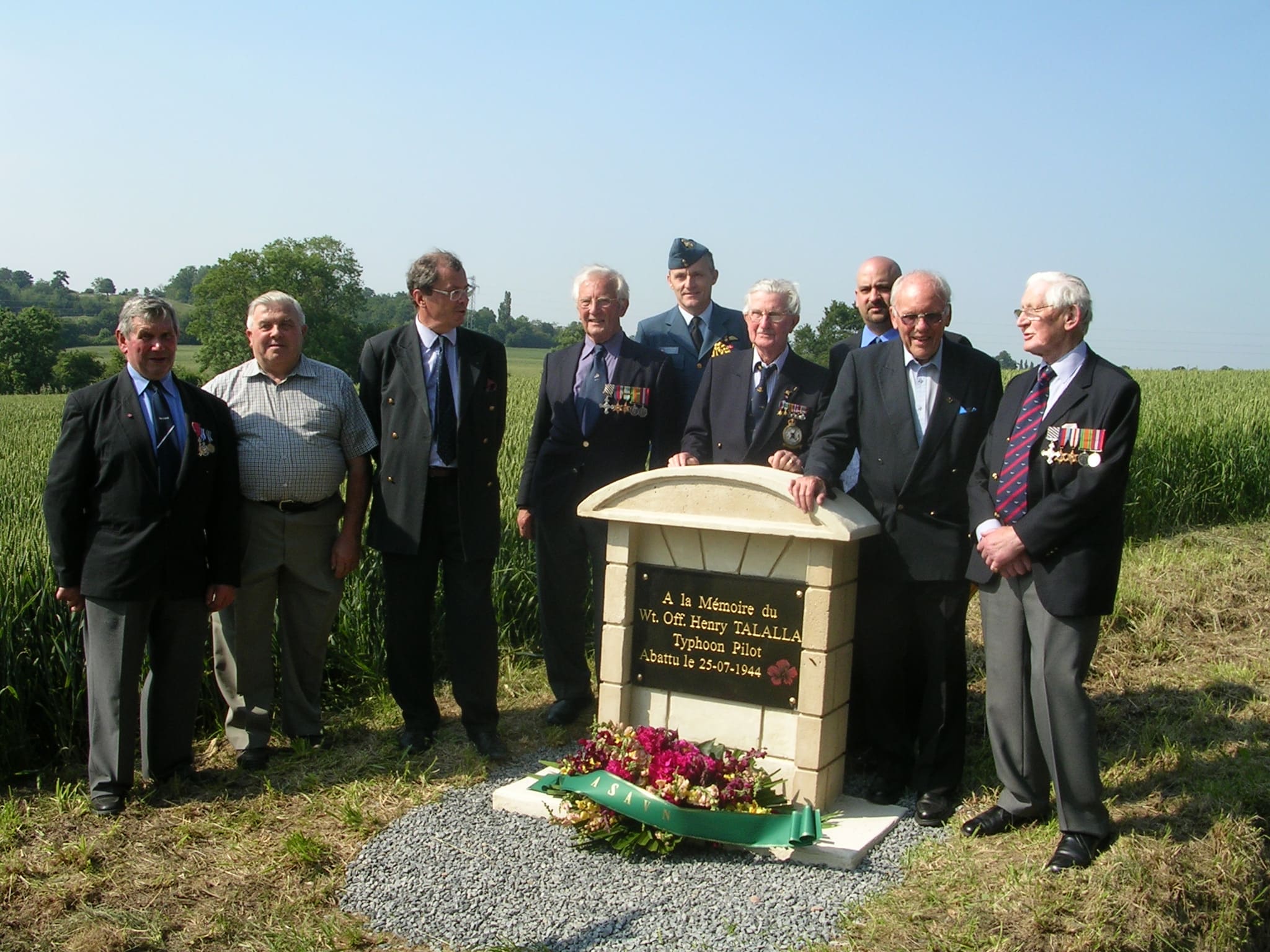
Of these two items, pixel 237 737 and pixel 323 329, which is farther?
pixel 323 329

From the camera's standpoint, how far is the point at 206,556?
4320 millimetres

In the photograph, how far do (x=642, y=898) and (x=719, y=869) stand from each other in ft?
1.05

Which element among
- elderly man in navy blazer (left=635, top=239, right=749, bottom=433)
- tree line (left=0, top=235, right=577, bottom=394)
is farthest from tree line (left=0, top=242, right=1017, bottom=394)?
elderly man in navy blazer (left=635, top=239, right=749, bottom=433)

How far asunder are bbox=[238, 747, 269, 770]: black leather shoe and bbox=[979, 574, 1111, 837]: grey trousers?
2942 millimetres

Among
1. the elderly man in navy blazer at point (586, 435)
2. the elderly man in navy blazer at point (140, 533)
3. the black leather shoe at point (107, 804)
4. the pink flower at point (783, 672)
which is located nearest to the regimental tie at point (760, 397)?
the elderly man in navy blazer at point (586, 435)

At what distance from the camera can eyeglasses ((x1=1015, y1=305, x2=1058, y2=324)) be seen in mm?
3518

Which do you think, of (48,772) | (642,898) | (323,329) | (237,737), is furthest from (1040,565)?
(323,329)

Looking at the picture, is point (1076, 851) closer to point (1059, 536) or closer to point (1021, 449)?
point (1059, 536)

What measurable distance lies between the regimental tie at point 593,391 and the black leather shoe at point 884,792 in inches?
77.4

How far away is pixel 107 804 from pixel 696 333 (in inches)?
131

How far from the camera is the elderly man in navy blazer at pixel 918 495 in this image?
3.99 meters

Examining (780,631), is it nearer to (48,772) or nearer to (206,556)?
(206,556)

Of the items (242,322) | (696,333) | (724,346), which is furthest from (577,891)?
(242,322)

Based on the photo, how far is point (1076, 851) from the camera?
3.56 m
